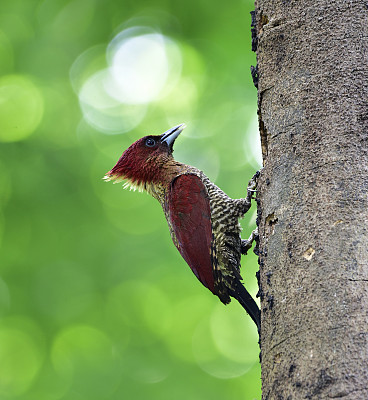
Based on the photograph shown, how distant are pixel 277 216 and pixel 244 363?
447 cm

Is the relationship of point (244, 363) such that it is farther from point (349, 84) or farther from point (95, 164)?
point (349, 84)

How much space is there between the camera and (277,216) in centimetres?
237

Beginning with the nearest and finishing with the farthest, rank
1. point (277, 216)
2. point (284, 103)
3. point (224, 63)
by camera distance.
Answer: point (277, 216) → point (284, 103) → point (224, 63)

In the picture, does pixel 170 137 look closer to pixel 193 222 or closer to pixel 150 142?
pixel 150 142

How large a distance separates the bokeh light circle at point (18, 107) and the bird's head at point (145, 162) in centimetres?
206

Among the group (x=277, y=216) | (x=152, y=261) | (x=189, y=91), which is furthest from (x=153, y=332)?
(x=277, y=216)

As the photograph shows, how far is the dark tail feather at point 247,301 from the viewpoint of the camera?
3576 millimetres

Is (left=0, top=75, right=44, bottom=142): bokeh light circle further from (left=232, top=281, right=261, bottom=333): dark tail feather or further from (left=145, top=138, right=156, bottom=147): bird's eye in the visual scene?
(left=232, top=281, right=261, bottom=333): dark tail feather

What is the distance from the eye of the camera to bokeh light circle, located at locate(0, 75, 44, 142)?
653 centimetres

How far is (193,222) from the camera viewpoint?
13.9 ft

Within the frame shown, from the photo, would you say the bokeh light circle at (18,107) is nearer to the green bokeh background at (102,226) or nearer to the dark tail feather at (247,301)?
the green bokeh background at (102,226)

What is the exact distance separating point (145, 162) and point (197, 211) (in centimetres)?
76

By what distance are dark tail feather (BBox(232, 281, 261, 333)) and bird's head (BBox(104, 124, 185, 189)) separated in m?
1.24

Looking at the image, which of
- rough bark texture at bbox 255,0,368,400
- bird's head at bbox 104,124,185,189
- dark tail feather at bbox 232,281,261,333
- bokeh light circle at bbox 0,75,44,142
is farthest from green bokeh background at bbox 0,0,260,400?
rough bark texture at bbox 255,0,368,400
